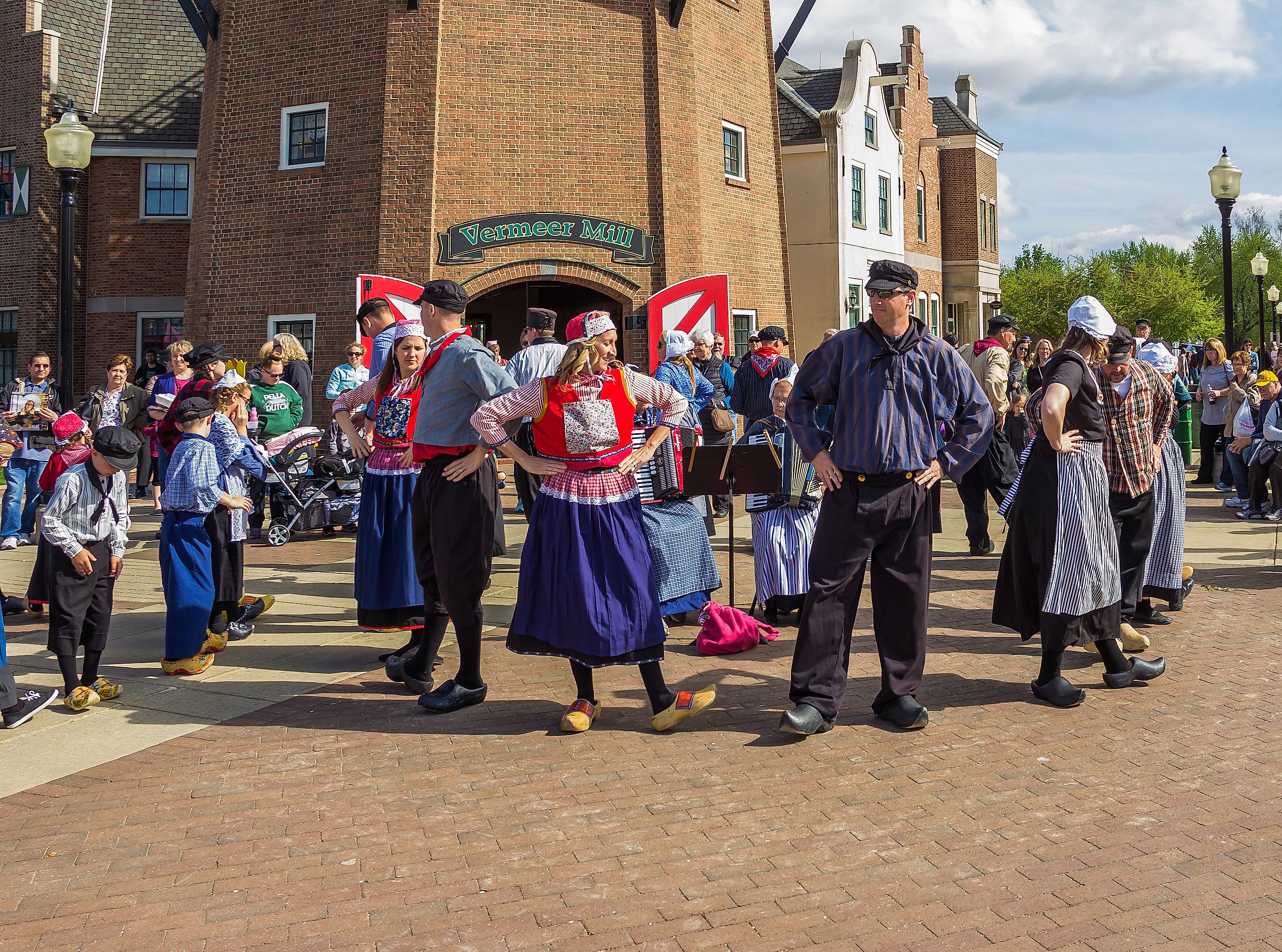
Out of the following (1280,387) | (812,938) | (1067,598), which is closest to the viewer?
(812,938)

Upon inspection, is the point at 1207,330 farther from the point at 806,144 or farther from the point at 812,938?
the point at 812,938

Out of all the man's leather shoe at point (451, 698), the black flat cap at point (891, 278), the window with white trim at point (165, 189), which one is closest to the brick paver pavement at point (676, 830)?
the man's leather shoe at point (451, 698)

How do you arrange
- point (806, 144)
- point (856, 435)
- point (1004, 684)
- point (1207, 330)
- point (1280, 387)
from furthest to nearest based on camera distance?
1. point (1207, 330)
2. point (806, 144)
3. point (1280, 387)
4. point (1004, 684)
5. point (856, 435)

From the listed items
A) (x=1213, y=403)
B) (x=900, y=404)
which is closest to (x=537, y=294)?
(x=1213, y=403)

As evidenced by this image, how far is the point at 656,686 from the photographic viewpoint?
5.41 metres

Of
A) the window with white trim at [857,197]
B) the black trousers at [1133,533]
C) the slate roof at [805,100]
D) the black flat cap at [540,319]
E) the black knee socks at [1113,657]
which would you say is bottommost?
the black knee socks at [1113,657]

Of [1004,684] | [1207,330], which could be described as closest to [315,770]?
[1004,684]

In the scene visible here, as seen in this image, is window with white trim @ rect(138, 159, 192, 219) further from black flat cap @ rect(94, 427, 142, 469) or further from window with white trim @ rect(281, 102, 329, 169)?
black flat cap @ rect(94, 427, 142, 469)

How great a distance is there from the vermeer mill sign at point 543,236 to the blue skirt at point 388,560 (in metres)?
11.6

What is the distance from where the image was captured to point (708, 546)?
711 centimetres

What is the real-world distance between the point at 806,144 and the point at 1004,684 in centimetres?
2440

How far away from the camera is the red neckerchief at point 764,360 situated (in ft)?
28.1

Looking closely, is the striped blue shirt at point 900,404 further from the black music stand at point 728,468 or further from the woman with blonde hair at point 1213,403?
the woman with blonde hair at point 1213,403

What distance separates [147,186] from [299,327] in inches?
267
